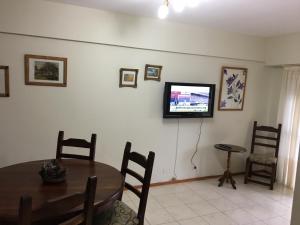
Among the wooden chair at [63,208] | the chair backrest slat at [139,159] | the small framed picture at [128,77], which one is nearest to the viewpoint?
the wooden chair at [63,208]

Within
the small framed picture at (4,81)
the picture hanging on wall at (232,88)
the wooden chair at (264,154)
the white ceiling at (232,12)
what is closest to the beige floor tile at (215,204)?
the wooden chair at (264,154)

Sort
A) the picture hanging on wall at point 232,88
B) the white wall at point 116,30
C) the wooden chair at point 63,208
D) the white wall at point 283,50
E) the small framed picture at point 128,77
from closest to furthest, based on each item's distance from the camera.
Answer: the wooden chair at point 63,208
the white wall at point 116,30
the small framed picture at point 128,77
the white wall at point 283,50
the picture hanging on wall at point 232,88

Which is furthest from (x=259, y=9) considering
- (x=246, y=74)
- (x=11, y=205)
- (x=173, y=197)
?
(x=11, y=205)

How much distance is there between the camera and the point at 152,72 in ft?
12.1

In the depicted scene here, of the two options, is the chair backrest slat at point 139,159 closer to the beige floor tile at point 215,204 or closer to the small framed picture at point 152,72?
the beige floor tile at point 215,204

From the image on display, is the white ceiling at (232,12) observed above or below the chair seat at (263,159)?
above

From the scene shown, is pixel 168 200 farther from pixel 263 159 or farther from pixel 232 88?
pixel 232 88

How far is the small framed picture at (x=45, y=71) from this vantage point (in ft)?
10.0

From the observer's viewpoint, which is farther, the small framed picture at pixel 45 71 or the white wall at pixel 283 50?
the white wall at pixel 283 50

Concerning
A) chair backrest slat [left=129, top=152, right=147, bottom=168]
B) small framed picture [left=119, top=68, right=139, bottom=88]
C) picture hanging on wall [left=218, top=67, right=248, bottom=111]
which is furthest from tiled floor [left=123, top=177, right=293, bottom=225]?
small framed picture [left=119, top=68, right=139, bottom=88]

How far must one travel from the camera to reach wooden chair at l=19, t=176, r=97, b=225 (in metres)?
1.19

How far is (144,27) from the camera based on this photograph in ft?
11.6

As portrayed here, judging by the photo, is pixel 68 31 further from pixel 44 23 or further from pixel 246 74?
pixel 246 74

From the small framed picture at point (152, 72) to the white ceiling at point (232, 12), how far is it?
681 millimetres
